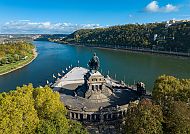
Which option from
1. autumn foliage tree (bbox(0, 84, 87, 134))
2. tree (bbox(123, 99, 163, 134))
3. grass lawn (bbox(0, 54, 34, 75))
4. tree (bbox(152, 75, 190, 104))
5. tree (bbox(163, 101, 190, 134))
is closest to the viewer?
tree (bbox(163, 101, 190, 134))

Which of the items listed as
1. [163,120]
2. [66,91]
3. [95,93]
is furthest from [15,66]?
[163,120]

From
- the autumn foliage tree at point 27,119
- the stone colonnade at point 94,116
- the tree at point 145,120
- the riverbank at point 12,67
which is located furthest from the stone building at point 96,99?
the riverbank at point 12,67

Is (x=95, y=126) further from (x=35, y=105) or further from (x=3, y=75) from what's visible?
(x=3, y=75)

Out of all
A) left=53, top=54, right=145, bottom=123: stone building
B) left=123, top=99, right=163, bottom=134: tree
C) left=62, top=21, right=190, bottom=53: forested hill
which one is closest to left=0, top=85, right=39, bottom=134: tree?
left=53, top=54, right=145, bottom=123: stone building

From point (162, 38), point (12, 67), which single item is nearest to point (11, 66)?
point (12, 67)

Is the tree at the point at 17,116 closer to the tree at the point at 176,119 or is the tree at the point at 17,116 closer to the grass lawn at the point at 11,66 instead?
the tree at the point at 176,119

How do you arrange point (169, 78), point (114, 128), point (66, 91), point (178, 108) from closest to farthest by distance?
point (178, 108)
point (114, 128)
point (169, 78)
point (66, 91)

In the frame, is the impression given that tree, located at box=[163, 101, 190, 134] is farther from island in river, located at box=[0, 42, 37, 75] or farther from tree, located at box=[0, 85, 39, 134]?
island in river, located at box=[0, 42, 37, 75]

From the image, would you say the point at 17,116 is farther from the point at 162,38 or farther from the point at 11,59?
the point at 162,38
